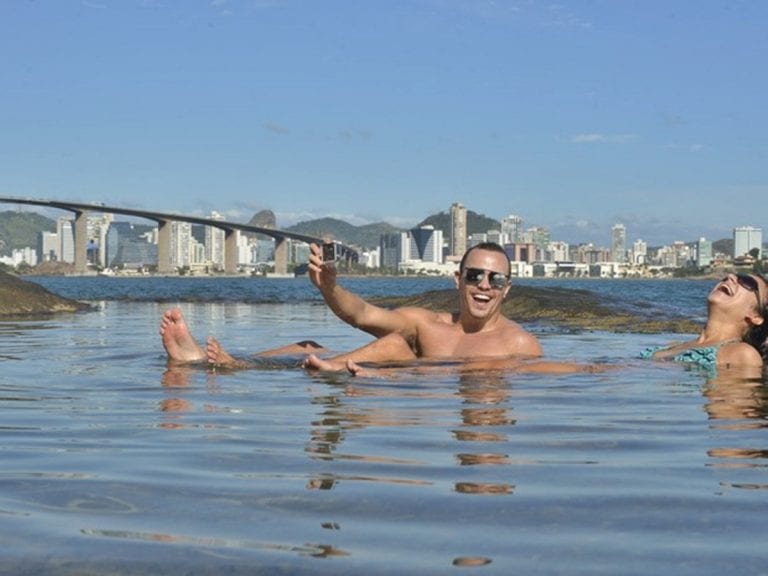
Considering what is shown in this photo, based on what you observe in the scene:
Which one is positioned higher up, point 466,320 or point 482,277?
point 482,277

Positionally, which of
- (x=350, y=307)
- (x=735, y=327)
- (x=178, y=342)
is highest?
(x=350, y=307)

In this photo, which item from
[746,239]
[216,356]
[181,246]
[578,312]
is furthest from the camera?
[181,246]

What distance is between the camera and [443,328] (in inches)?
273

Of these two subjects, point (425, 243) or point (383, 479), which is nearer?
point (383, 479)

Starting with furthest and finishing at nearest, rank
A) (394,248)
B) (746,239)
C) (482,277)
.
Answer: (394,248) < (746,239) < (482,277)

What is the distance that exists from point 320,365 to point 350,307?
1.31 ft

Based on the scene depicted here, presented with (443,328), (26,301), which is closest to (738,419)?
(443,328)

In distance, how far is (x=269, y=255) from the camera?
194500mm

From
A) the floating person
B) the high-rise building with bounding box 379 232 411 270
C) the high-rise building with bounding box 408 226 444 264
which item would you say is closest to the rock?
the floating person

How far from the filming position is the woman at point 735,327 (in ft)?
21.7

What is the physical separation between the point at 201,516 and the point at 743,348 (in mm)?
4981

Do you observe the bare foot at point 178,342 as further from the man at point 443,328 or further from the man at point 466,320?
the man at point 466,320

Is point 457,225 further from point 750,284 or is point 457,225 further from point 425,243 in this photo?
point 750,284

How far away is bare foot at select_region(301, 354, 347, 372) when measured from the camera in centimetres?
623
